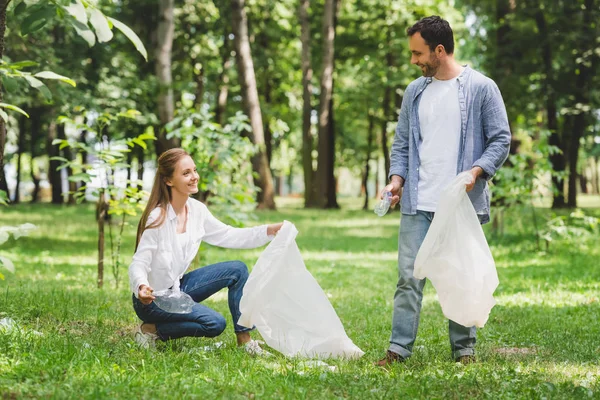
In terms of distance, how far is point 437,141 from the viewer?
4.63m

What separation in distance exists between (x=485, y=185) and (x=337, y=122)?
104ft

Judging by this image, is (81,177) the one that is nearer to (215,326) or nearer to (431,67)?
(215,326)

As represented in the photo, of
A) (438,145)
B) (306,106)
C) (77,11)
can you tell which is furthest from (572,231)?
(306,106)

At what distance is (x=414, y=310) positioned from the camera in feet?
15.2

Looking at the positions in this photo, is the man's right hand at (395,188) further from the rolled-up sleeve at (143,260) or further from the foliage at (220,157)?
the foliage at (220,157)

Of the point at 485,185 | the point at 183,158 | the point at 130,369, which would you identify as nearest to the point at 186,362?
the point at 130,369

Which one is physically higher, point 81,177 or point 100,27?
point 100,27

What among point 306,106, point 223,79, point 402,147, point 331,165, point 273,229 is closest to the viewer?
point 402,147

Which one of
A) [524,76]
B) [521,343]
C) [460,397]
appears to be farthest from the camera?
[524,76]

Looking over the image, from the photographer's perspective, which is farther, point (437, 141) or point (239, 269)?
point (239, 269)

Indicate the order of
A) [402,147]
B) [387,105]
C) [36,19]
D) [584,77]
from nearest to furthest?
[36,19], [402,147], [584,77], [387,105]

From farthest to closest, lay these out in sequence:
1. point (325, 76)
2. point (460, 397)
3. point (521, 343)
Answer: point (325, 76) < point (521, 343) < point (460, 397)

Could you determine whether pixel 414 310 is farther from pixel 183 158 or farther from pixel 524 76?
pixel 524 76

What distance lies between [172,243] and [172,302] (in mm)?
389
